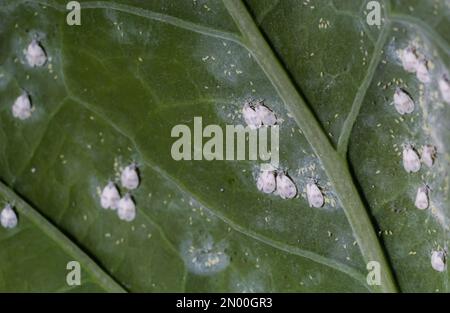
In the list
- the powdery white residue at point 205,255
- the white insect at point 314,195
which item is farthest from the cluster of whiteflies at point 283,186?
the powdery white residue at point 205,255

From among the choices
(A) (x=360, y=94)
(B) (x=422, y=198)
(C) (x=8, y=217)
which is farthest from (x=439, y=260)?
(C) (x=8, y=217)

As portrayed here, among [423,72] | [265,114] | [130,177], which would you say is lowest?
[130,177]

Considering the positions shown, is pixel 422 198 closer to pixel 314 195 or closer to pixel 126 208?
pixel 314 195

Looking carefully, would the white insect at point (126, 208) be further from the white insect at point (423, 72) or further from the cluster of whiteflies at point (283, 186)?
the white insect at point (423, 72)

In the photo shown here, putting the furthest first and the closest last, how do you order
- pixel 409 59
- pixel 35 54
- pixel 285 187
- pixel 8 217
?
pixel 8 217
pixel 35 54
pixel 285 187
pixel 409 59

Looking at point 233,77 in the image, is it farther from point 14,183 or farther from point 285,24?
point 14,183
